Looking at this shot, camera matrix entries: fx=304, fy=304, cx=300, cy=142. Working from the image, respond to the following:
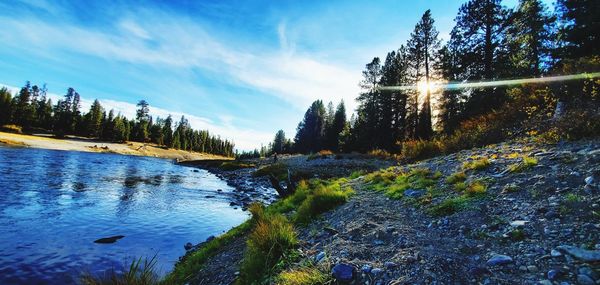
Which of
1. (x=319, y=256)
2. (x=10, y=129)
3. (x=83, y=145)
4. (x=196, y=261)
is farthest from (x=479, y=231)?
(x=10, y=129)

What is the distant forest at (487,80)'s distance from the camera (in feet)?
42.7

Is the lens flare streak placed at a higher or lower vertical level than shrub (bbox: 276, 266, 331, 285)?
higher

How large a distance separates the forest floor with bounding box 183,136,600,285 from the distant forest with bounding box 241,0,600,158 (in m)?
3.79

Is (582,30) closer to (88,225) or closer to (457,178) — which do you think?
(457,178)

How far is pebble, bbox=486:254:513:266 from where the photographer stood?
12.7 ft

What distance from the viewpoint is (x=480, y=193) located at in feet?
21.4

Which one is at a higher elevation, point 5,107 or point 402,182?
point 5,107

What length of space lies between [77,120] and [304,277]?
126848 mm

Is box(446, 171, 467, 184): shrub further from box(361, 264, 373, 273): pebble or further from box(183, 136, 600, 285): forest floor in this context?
box(361, 264, 373, 273): pebble

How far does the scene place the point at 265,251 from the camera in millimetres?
5957

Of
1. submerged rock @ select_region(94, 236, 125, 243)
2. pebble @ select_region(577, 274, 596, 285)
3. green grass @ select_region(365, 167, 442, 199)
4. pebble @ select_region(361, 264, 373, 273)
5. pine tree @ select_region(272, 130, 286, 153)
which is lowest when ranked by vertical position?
submerged rock @ select_region(94, 236, 125, 243)

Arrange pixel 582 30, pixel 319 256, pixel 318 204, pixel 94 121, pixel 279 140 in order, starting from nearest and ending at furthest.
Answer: pixel 319 256
pixel 318 204
pixel 582 30
pixel 94 121
pixel 279 140

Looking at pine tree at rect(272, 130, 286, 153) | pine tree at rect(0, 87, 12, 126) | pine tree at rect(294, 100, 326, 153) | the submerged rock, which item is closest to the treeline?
pine tree at rect(0, 87, 12, 126)

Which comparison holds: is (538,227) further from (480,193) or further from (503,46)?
(503,46)
